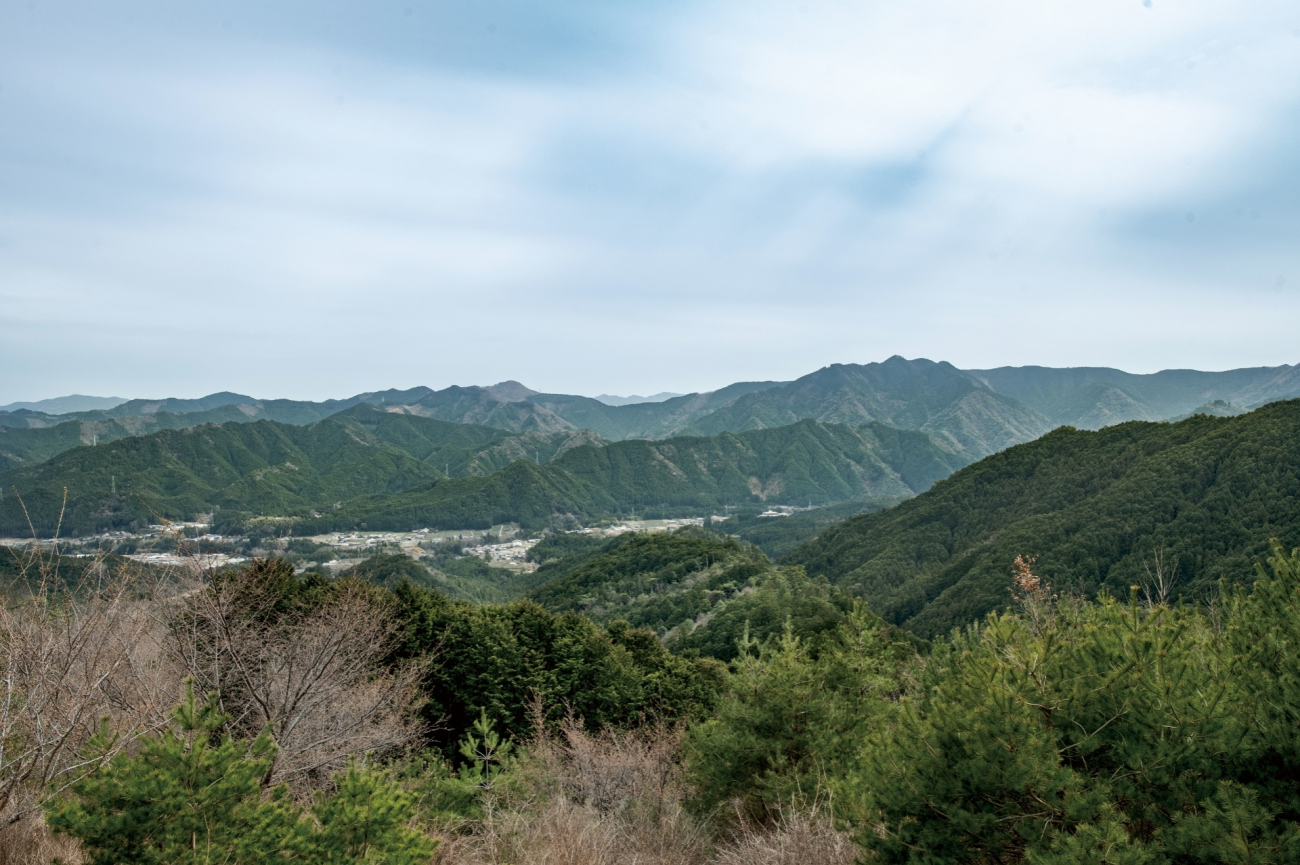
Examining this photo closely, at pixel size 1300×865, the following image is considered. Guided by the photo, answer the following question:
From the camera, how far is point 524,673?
95.8ft

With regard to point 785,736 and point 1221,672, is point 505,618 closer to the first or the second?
point 785,736

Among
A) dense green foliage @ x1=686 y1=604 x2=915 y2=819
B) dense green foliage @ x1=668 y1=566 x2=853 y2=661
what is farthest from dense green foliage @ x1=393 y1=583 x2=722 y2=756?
dense green foliage @ x1=686 y1=604 x2=915 y2=819

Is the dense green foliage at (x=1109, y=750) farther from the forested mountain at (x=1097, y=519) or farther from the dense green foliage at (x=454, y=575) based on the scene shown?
the dense green foliage at (x=454, y=575)

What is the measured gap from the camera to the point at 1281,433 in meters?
70.8

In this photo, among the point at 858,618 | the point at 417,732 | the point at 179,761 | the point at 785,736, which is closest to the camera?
the point at 179,761

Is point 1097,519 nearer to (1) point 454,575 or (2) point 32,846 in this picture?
(2) point 32,846

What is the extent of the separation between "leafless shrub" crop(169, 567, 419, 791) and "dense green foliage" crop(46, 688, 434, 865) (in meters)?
5.68

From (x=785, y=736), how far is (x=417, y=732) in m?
15.2

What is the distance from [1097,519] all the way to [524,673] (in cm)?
7063

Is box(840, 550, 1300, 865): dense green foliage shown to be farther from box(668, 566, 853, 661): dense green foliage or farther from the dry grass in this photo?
box(668, 566, 853, 661): dense green foliage

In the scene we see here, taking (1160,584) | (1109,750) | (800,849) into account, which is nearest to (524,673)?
(800,849)

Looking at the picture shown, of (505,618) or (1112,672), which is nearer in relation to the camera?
(1112,672)

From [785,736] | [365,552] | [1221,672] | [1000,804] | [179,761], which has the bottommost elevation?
[365,552]

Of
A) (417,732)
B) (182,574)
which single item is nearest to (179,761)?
(182,574)
